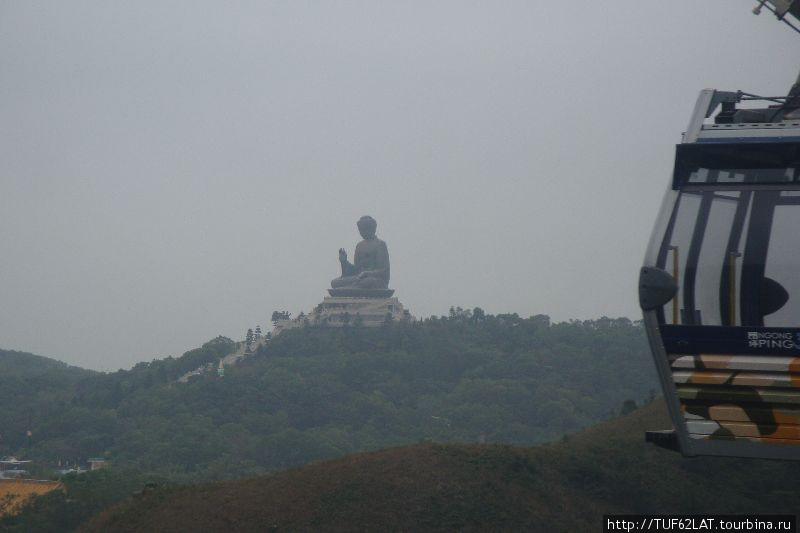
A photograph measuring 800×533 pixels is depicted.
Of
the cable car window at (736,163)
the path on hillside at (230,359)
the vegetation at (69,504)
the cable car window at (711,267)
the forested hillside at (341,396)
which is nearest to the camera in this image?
the cable car window at (711,267)

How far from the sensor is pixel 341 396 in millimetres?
58625

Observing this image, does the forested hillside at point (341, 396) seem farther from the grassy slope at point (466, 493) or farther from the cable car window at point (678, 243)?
the cable car window at point (678, 243)

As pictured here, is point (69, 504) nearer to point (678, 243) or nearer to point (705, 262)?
point (678, 243)

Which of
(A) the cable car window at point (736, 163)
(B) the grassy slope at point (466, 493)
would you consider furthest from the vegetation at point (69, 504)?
(A) the cable car window at point (736, 163)

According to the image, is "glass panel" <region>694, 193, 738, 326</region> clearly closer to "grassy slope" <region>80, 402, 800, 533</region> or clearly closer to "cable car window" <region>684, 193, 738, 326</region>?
"cable car window" <region>684, 193, 738, 326</region>

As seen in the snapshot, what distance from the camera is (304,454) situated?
42.1 m

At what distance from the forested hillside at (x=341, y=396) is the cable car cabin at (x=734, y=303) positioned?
3193 centimetres

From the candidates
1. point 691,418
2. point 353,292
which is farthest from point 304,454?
point 691,418

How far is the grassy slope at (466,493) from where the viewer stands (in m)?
17.7

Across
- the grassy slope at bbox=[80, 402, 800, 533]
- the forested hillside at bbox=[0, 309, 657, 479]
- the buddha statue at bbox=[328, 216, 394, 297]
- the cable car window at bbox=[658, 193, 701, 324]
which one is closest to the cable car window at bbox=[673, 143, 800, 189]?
the cable car window at bbox=[658, 193, 701, 324]

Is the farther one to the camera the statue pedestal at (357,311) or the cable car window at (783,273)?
the statue pedestal at (357,311)

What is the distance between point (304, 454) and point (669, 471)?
24.0 meters

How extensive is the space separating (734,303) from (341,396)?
51.4 meters

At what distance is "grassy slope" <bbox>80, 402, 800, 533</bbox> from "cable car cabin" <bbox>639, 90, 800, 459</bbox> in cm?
999
